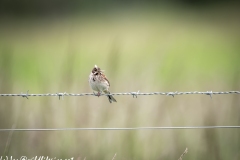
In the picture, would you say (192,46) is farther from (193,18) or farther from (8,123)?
(8,123)

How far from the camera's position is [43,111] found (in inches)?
371

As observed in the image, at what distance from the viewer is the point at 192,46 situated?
31172mm

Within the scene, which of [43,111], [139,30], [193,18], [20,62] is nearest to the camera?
[43,111]

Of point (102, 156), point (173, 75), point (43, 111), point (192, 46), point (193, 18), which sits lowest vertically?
point (102, 156)

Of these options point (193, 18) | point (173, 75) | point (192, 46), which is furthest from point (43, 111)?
point (193, 18)

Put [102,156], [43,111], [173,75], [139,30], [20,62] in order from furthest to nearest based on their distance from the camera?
1. [139,30]
2. [20,62]
3. [173,75]
4. [43,111]
5. [102,156]

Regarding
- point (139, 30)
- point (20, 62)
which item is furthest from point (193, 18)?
point (20, 62)

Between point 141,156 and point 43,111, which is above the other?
point 43,111

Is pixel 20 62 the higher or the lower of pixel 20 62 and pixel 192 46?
the lower

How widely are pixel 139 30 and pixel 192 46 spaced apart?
694 centimetres

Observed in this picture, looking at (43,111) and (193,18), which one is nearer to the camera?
(43,111)

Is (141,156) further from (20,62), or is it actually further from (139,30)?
(139,30)

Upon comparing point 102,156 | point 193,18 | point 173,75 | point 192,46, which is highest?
point 193,18

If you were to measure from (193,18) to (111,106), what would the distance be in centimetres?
3175
